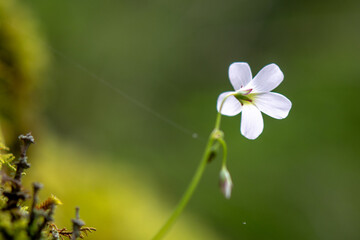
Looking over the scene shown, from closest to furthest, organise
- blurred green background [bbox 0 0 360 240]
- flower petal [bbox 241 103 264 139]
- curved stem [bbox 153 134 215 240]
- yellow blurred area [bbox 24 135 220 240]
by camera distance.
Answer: curved stem [bbox 153 134 215 240], flower petal [bbox 241 103 264 139], yellow blurred area [bbox 24 135 220 240], blurred green background [bbox 0 0 360 240]

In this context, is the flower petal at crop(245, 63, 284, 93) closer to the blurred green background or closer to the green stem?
the green stem

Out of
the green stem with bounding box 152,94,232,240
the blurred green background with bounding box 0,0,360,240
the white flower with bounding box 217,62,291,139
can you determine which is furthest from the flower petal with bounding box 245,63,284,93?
the blurred green background with bounding box 0,0,360,240

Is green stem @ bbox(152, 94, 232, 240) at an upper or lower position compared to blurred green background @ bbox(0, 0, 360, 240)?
lower

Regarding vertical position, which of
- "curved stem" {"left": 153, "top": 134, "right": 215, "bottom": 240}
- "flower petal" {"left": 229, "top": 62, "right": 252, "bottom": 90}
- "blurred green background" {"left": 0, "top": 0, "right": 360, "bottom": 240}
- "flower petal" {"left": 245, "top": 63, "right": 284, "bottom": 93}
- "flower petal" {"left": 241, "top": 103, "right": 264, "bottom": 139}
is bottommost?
"curved stem" {"left": 153, "top": 134, "right": 215, "bottom": 240}

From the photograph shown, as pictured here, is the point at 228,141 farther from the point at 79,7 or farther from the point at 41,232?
the point at 41,232

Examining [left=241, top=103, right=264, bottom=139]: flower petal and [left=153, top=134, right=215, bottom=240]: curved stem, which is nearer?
[left=153, top=134, right=215, bottom=240]: curved stem

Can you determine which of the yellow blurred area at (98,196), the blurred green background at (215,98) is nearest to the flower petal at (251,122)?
the yellow blurred area at (98,196)

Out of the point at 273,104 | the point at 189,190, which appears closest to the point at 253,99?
the point at 273,104

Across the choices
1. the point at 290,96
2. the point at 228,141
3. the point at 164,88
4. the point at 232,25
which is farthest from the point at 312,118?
the point at 232,25
